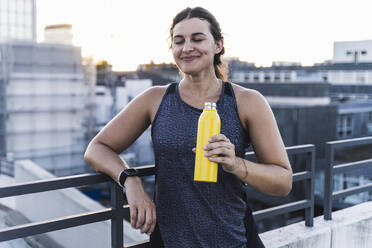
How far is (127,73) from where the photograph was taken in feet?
171

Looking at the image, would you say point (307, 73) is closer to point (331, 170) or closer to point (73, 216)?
point (331, 170)

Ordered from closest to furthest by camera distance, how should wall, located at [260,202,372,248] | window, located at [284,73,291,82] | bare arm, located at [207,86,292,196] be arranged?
bare arm, located at [207,86,292,196] < wall, located at [260,202,372,248] < window, located at [284,73,291,82]

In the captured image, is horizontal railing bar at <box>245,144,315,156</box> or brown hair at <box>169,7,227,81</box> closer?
brown hair at <box>169,7,227,81</box>

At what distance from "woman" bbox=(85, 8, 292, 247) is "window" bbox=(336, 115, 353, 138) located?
33.0 m

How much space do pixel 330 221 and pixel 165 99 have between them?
2.52 meters

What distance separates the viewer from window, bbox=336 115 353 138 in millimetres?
32844

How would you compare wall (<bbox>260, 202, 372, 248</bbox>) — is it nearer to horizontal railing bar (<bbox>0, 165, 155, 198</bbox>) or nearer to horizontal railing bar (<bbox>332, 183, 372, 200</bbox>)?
horizontal railing bar (<bbox>332, 183, 372, 200</bbox>)

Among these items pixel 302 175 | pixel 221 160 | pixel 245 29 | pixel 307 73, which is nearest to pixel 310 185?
pixel 302 175

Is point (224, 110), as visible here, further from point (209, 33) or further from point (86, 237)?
point (86, 237)

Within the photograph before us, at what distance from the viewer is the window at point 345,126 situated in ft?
108

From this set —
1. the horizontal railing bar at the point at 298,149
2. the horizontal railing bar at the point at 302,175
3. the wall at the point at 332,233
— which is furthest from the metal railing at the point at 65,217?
the horizontal railing bar at the point at 302,175

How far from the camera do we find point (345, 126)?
33.3 metres

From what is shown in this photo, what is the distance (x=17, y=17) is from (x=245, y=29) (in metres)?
56.8

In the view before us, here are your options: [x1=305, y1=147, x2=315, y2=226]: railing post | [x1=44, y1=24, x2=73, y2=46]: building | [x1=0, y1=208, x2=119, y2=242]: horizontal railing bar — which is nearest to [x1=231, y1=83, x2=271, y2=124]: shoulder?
[x1=0, y1=208, x2=119, y2=242]: horizontal railing bar
